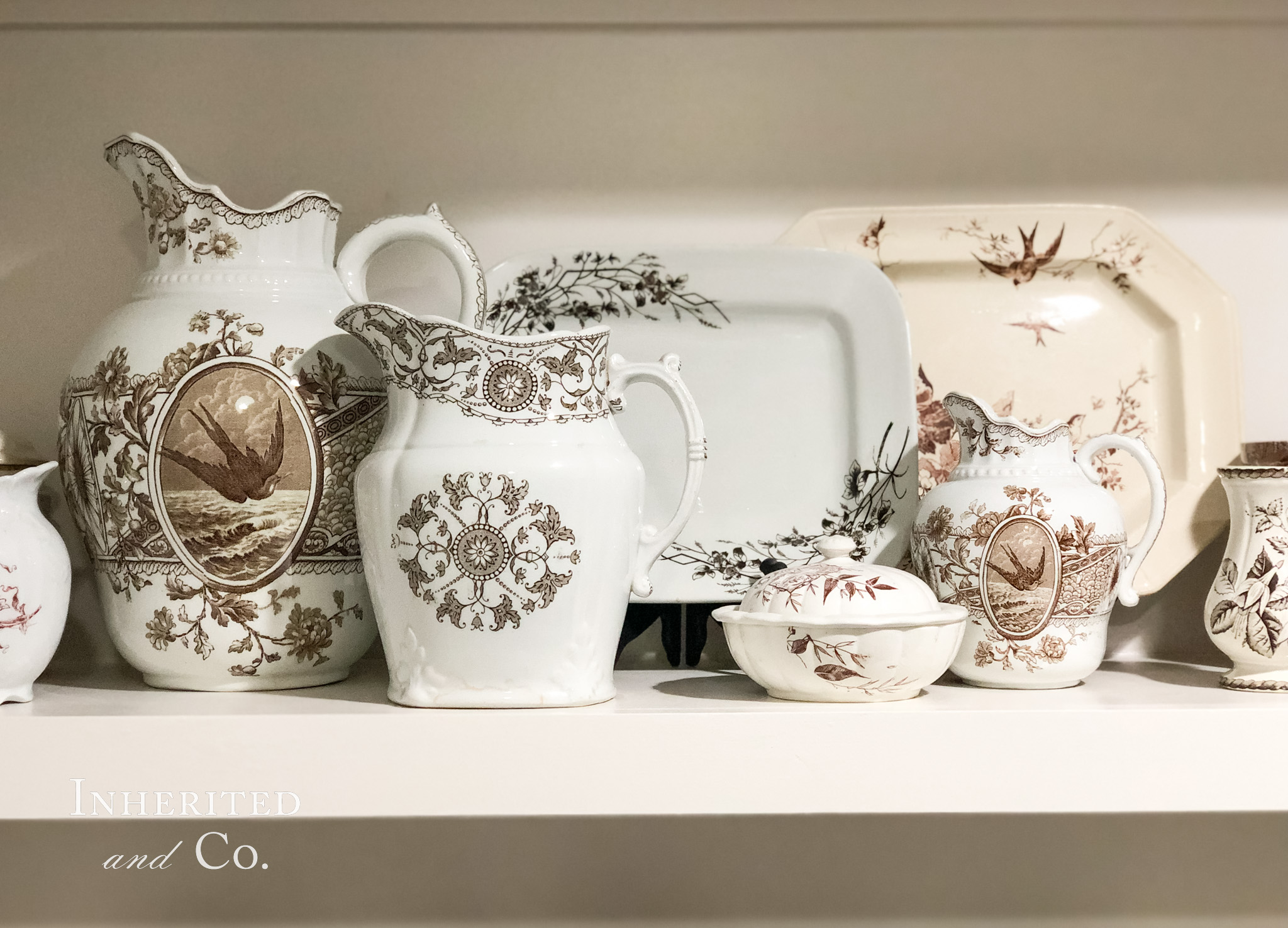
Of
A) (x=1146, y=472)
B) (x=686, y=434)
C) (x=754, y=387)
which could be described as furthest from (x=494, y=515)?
(x=1146, y=472)

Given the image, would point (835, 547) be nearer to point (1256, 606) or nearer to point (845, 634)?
point (845, 634)

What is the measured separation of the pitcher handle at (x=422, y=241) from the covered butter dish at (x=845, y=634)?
26cm

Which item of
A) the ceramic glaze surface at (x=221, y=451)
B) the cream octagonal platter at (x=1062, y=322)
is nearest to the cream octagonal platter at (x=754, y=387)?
the cream octagonal platter at (x=1062, y=322)

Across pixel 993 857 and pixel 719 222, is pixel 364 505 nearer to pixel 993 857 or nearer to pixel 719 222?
pixel 719 222

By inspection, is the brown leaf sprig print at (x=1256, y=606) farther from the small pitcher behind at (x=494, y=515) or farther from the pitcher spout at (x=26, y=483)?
the pitcher spout at (x=26, y=483)

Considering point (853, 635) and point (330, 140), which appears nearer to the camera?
point (853, 635)

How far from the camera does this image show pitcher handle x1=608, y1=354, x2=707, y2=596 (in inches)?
25.4

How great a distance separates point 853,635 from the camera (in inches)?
23.3

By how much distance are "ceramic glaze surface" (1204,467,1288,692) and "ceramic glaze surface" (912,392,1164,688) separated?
6cm

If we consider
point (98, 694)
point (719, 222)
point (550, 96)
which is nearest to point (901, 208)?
point (719, 222)

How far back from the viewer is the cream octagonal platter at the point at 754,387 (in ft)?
2.48

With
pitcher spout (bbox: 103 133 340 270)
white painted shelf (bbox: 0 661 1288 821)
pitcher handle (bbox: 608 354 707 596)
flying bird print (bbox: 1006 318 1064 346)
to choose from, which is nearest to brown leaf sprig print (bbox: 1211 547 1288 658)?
white painted shelf (bbox: 0 661 1288 821)

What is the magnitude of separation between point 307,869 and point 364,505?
38 centimetres

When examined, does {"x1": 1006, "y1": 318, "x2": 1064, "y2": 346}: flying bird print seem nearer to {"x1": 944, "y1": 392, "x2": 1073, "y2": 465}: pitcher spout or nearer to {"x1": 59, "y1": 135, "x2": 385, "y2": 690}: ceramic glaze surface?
{"x1": 944, "y1": 392, "x2": 1073, "y2": 465}: pitcher spout
